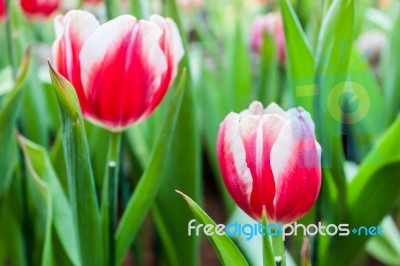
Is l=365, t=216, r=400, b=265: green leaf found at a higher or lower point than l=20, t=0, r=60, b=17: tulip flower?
lower

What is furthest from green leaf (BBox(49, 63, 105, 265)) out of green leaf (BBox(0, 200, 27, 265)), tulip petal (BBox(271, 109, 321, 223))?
green leaf (BBox(0, 200, 27, 265))

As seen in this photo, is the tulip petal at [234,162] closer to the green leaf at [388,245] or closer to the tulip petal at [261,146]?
the tulip petal at [261,146]

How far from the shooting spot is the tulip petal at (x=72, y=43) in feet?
1.47

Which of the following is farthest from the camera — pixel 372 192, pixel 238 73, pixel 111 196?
pixel 238 73

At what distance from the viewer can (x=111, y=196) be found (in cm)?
50

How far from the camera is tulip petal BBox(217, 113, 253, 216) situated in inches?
14.9

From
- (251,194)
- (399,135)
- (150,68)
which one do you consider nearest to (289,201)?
(251,194)

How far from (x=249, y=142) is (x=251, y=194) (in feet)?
0.09

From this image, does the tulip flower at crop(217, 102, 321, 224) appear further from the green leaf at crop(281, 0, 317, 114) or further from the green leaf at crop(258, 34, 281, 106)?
the green leaf at crop(258, 34, 281, 106)

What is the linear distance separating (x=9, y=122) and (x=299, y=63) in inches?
10.1

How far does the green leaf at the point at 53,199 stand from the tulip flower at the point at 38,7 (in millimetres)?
228

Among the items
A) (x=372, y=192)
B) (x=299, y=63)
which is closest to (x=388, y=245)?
(x=372, y=192)

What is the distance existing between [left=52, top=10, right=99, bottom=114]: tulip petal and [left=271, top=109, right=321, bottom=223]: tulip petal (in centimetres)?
14

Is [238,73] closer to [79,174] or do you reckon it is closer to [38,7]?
[38,7]
